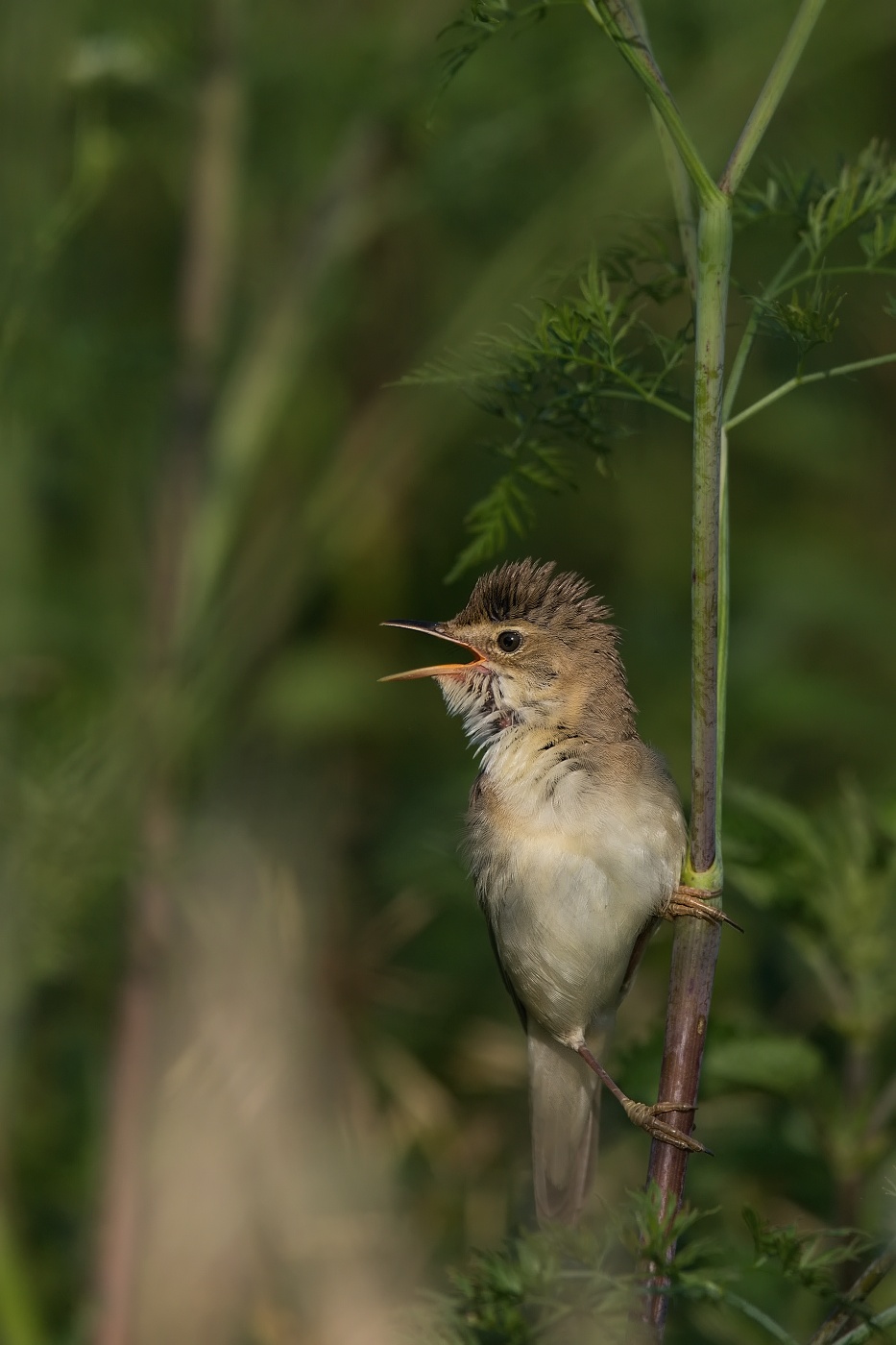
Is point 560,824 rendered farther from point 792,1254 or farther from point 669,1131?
point 792,1254

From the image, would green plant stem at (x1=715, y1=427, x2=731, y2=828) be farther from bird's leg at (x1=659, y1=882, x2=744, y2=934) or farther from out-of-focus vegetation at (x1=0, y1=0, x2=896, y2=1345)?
out-of-focus vegetation at (x1=0, y1=0, x2=896, y2=1345)

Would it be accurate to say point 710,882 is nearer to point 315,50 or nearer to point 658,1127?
point 658,1127

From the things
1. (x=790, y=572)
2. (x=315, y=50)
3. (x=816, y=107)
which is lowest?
(x=790, y=572)

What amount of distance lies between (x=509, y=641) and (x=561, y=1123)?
912 mm

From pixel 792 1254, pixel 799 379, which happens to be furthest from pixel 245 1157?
pixel 799 379

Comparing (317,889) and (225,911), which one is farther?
(317,889)

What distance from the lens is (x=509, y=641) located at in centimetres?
280

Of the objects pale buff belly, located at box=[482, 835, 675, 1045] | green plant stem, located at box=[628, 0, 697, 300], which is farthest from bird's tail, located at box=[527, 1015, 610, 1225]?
green plant stem, located at box=[628, 0, 697, 300]

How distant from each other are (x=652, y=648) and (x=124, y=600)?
4.38 feet

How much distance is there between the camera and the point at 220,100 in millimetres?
3250

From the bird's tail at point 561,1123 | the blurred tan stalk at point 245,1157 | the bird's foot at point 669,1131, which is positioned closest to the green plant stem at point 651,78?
the bird's foot at point 669,1131

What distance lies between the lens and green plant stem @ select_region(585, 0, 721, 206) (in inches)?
59.1

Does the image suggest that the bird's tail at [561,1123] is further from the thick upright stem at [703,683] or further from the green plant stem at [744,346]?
the green plant stem at [744,346]

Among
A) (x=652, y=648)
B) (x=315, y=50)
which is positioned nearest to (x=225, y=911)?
(x=652, y=648)
